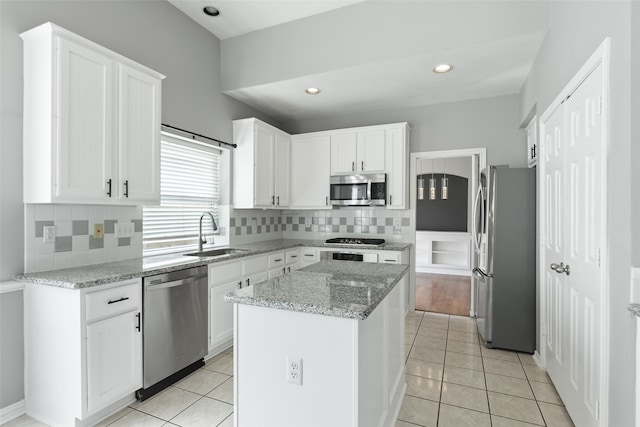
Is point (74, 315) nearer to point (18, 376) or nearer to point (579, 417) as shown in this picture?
point (18, 376)

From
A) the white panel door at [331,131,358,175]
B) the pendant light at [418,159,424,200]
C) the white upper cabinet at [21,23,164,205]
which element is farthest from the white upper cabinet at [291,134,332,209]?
the pendant light at [418,159,424,200]

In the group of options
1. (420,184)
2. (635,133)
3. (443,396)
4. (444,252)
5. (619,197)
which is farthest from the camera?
(420,184)

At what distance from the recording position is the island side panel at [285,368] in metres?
1.37

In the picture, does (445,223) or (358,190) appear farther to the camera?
(445,223)

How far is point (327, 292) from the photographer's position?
5.25ft

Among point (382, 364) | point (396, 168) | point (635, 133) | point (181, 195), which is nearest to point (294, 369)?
point (382, 364)

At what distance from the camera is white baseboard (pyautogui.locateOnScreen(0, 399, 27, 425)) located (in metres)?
1.99

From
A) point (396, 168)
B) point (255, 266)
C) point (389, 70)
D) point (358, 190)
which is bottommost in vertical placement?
point (255, 266)

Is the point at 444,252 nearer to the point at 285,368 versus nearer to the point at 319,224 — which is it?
the point at 319,224

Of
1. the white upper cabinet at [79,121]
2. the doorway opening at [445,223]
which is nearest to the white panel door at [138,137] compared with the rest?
the white upper cabinet at [79,121]

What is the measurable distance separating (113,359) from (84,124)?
1508 mm

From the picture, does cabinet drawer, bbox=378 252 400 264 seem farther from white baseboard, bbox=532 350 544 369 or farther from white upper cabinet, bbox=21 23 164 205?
white upper cabinet, bbox=21 23 164 205

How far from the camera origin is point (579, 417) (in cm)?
190

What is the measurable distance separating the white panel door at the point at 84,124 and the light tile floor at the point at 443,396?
1.46 meters
